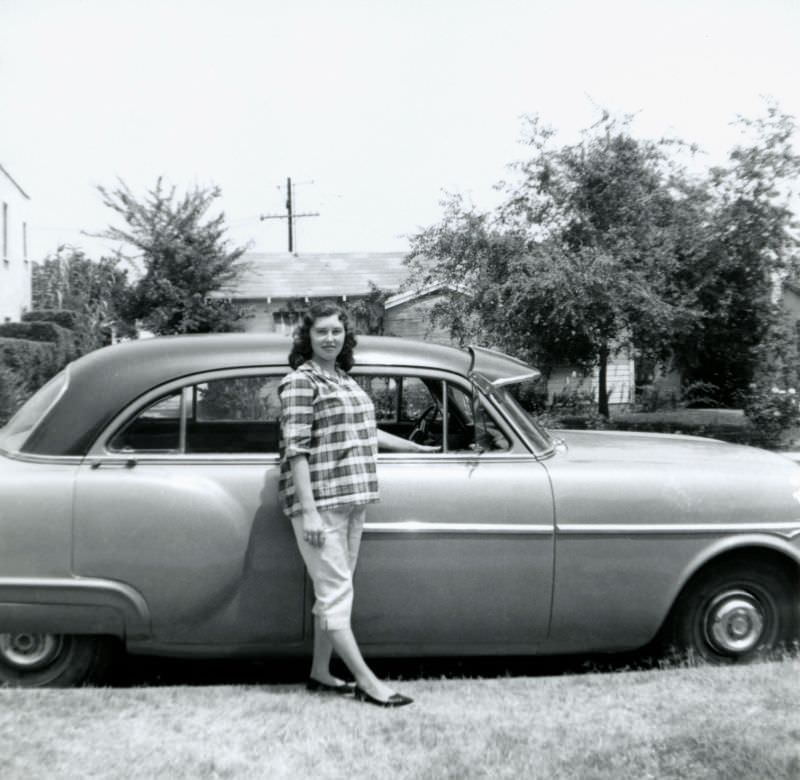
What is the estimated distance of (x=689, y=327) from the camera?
18.5 metres

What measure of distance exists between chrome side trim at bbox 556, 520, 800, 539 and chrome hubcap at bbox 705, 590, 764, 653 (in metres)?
0.30

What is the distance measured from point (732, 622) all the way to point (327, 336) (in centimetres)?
217

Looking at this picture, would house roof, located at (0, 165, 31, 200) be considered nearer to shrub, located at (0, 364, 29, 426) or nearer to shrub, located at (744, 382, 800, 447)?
shrub, located at (0, 364, 29, 426)

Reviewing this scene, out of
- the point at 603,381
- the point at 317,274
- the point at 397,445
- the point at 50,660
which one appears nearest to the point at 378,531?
the point at 397,445

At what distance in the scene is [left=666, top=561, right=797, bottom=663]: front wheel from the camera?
454 cm

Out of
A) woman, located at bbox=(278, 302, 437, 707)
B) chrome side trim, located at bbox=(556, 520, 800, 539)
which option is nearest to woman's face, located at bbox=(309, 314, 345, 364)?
woman, located at bbox=(278, 302, 437, 707)

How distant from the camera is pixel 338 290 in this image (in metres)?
33.2

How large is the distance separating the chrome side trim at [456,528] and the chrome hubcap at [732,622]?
34.4 inches

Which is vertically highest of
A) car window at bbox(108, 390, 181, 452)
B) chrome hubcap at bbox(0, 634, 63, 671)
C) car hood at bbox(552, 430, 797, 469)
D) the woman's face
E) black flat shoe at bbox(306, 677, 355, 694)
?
the woman's face

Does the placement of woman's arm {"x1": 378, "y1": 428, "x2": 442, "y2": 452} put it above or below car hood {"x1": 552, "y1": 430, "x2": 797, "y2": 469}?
above

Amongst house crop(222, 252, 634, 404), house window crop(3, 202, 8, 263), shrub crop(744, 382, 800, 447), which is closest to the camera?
shrub crop(744, 382, 800, 447)

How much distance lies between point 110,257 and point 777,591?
28252mm

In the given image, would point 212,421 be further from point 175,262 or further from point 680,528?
point 175,262

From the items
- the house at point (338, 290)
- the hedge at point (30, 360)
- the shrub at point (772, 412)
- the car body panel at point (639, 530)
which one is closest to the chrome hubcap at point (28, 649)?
the car body panel at point (639, 530)
